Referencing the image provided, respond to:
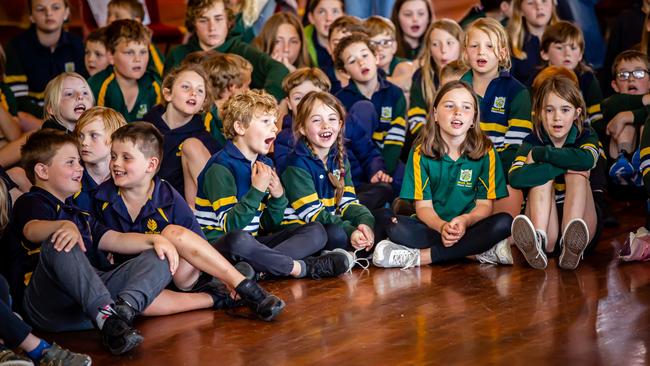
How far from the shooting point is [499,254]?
A: 4352 millimetres

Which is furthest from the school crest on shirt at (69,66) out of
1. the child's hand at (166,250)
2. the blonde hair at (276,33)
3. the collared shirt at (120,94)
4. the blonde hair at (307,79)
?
the child's hand at (166,250)

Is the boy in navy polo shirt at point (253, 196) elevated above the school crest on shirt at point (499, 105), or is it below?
below

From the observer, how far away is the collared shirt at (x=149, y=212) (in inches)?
149

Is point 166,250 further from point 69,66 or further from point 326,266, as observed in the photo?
point 69,66

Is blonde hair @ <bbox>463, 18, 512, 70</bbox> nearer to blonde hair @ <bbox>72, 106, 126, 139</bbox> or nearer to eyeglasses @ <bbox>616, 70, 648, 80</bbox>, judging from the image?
eyeglasses @ <bbox>616, 70, 648, 80</bbox>

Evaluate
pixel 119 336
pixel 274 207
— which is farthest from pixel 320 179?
pixel 119 336

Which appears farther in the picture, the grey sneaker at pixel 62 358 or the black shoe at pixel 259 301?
the black shoe at pixel 259 301

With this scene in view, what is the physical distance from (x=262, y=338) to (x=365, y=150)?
75.4 inches

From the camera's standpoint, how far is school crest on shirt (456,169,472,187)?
4.50m

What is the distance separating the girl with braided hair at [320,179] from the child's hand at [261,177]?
0.96 feet

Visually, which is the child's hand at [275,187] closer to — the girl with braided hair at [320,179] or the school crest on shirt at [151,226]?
the girl with braided hair at [320,179]

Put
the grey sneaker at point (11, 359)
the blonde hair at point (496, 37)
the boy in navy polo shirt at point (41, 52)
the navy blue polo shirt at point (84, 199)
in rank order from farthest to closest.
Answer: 1. the boy in navy polo shirt at point (41, 52)
2. the blonde hair at point (496, 37)
3. the navy blue polo shirt at point (84, 199)
4. the grey sneaker at point (11, 359)

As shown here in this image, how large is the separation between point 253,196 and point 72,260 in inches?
38.8

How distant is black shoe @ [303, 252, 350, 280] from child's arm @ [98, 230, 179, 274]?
0.81 meters
